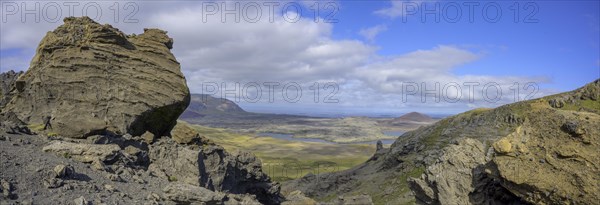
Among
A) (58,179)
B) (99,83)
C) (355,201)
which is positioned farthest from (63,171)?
(99,83)

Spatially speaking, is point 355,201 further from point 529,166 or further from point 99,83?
point 99,83

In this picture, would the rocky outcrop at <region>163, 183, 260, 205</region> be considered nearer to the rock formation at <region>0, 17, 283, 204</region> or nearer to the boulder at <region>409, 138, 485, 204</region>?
the rock formation at <region>0, 17, 283, 204</region>

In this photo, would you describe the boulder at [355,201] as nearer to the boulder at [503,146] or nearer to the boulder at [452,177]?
the boulder at [503,146]

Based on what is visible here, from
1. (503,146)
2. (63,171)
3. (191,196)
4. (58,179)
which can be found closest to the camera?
(58,179)

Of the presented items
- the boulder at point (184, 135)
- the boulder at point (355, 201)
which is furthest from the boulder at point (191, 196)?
the boulder at point (184, 135)

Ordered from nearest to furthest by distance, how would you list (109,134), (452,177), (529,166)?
(529,166), (109,134), (452,177)

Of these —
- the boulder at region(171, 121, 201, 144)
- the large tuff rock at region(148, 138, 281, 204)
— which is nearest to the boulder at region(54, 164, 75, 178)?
the large tuff rock at region(148, 138, 281, 204)

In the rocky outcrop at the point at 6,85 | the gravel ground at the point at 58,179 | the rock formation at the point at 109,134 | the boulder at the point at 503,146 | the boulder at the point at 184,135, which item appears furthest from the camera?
the boulder at the point at 184,135
